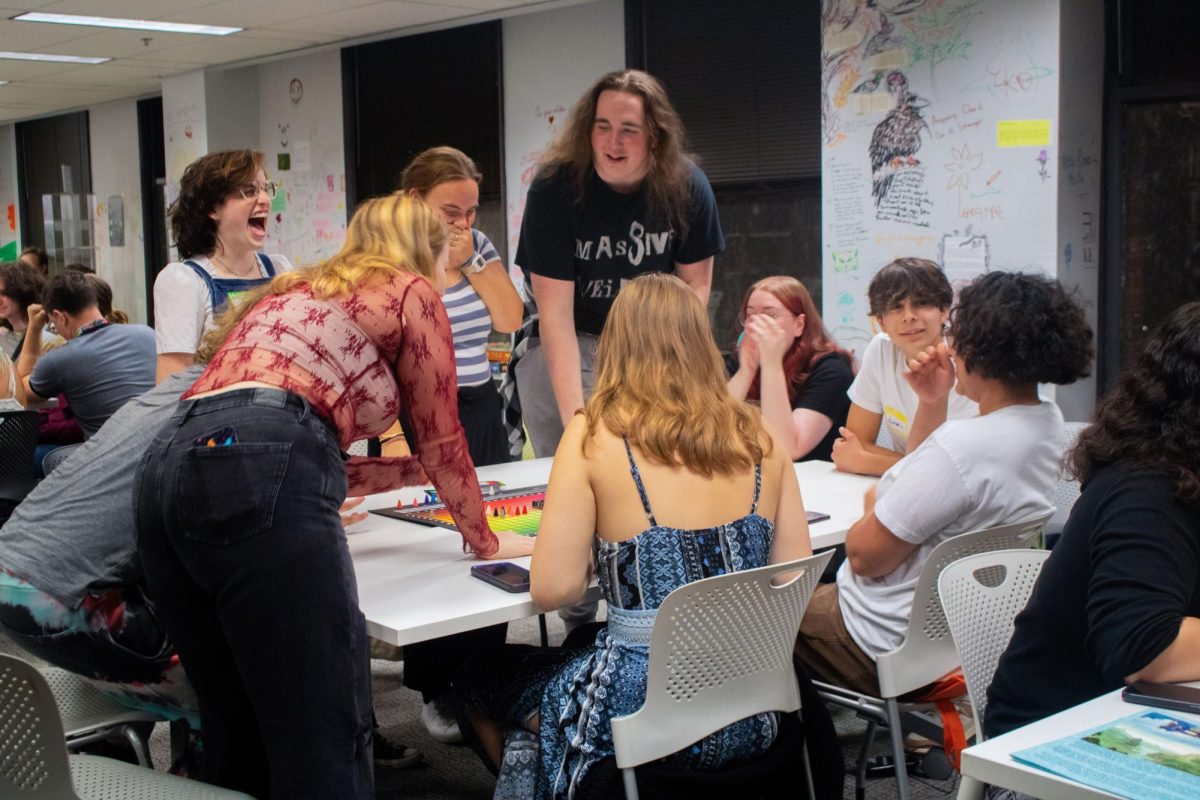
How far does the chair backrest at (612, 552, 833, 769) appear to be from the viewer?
70.7 inches

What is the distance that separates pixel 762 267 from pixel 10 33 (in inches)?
187

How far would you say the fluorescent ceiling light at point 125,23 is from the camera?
6.67m

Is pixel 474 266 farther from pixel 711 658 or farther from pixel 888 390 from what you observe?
pixel 711 658

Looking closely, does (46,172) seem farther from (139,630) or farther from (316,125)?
(139,630)

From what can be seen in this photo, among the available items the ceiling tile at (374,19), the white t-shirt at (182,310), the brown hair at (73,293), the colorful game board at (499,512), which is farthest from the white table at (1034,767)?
the ceiling tile at (374,19)

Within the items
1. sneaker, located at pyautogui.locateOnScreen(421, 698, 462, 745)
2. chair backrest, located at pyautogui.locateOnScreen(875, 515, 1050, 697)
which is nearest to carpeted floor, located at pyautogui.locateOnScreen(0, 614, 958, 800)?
sneaker, located at pyautogui.locateOnScreen(421, 698, 462, 745)

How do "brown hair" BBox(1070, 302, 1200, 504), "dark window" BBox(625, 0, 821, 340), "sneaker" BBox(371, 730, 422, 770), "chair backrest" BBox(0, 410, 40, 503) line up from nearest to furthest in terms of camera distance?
"brown hair" BBox(1070, 302, 1200, 504), "sneaker" BBox(371, 730, 422, 770), "chair backrest" BBox(0, 410, 40, 503), "dark window" BBox(625, 0, 821, 340)

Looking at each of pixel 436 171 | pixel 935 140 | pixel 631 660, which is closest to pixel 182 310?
pixel 436 171

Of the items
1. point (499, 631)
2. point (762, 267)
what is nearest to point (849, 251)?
point (762, 267)

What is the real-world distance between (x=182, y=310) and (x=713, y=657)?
1548 mm

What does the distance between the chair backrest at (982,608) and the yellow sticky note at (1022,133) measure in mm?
3082

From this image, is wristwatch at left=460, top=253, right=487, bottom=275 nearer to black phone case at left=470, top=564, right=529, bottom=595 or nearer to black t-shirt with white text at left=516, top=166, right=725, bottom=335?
black t-shirt with white text at left=516, top=166, right=725, bottom=335

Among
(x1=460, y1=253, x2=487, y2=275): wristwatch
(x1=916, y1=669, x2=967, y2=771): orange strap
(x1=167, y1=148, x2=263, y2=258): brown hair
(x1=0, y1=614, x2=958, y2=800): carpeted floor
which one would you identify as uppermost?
(x1=167, y1=148, x2=263, y2=258): brown hair

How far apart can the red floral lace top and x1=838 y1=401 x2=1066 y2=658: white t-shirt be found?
818 millimetres
